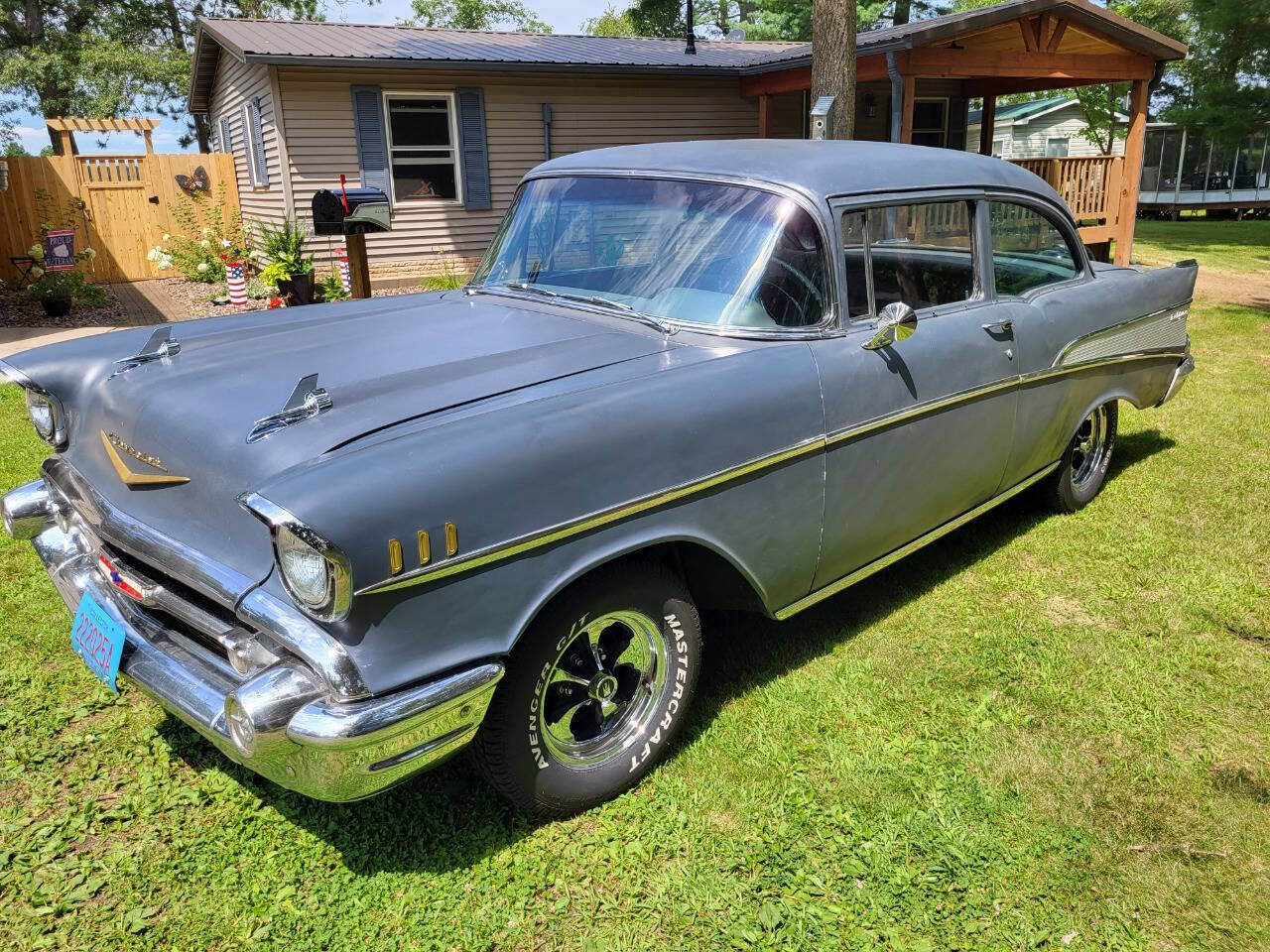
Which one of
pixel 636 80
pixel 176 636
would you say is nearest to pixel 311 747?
pixel 176 636

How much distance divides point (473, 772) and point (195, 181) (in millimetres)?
16283

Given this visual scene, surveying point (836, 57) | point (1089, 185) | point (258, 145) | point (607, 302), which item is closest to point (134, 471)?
point (607, 302)

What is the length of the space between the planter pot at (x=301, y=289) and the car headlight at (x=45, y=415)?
8.00 metres

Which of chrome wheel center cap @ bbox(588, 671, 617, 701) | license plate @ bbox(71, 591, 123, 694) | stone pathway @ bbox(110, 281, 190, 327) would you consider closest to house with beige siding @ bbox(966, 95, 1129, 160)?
stone pathway @ bbox(110, 281, 190, 327)

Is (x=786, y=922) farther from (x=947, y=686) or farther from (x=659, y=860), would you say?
(x=947, y=686)

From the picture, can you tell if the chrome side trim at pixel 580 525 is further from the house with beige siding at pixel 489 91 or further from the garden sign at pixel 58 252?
the garden sign at pixel 58 252

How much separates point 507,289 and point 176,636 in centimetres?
185

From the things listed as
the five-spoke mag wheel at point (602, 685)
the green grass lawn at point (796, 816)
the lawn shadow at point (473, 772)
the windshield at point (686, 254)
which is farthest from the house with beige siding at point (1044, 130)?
the five-spoke mag wheel at point (602, 685)

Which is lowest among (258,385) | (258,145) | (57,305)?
(57,305)

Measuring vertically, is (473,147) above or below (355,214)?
above

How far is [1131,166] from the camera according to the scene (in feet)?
47.2

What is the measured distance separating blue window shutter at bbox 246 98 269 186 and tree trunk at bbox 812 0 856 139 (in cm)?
833

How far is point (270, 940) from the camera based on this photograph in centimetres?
235

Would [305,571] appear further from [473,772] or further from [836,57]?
[836,57]
